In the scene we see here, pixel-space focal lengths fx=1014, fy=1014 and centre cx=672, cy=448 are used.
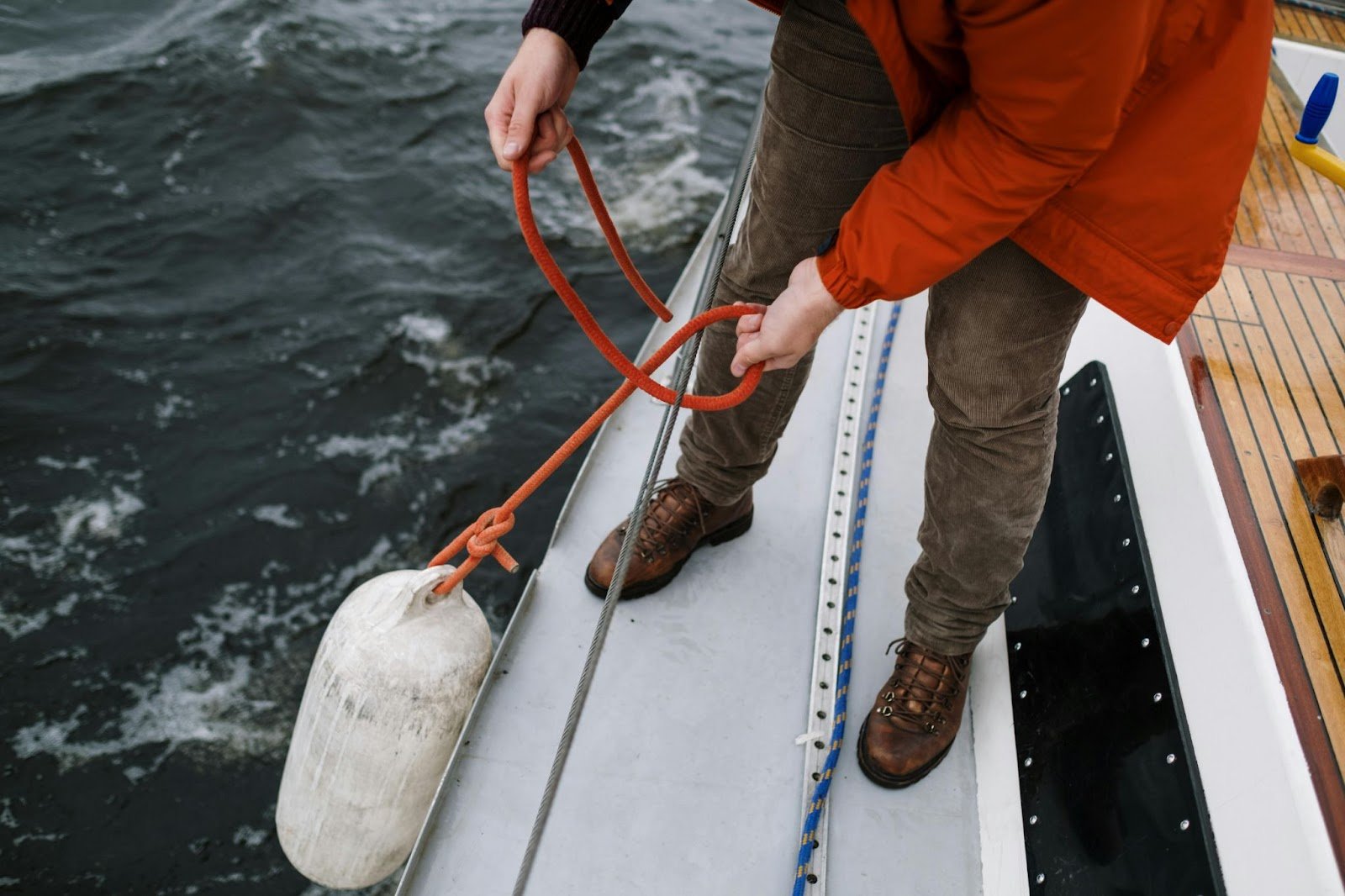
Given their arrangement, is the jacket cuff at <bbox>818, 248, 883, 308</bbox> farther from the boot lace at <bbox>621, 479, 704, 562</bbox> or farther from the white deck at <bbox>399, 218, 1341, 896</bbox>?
the boot lace at <bbox>621, 479, 704, 562</bbox>

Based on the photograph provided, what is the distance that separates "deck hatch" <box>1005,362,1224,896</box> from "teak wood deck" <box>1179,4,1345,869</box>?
13cm

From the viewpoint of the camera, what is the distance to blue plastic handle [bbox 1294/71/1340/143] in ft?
5.32

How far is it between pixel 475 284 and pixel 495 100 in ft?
8.19

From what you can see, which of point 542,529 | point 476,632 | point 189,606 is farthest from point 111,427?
point 476,632

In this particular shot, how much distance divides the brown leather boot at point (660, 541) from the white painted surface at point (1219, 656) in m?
0.69

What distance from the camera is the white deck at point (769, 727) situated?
119cm

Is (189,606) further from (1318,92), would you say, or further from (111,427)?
(1318,92)

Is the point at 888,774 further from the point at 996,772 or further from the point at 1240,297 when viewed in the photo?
the point at 1240,297

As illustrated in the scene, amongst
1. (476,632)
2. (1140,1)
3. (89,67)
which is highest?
(1140,1)

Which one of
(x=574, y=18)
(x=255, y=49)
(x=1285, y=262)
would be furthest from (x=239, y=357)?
(x=1285, y=262)

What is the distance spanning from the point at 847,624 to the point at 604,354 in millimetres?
707

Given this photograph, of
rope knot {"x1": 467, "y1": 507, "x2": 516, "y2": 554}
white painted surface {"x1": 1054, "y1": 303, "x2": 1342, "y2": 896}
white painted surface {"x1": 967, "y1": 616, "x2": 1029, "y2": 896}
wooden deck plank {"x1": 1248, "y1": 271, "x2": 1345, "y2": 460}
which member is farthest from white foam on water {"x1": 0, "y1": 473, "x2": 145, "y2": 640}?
wooden deck plank {"x1": 1248, "y1": 271, "x2": 1345, "y2": 460}

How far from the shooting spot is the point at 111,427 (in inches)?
113

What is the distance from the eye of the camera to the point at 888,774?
1471 millimetres
